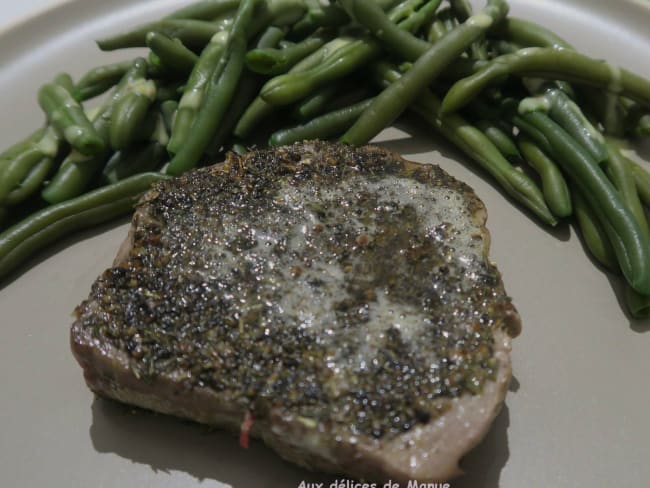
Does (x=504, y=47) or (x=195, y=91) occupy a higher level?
(x=195, y=91)

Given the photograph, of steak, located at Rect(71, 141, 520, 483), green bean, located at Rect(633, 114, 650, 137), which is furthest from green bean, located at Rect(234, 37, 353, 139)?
green bean, located at Rect(633, 114, 650, 137)

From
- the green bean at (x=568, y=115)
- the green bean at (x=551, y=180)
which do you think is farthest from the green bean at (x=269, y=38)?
the green bean at (x=551, y=180)

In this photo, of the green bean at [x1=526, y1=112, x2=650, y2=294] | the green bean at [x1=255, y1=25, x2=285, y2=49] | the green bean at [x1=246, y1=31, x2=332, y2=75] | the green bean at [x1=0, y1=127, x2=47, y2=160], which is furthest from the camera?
the green bean at [x1=255, y1=25, x2=285, y2=49]

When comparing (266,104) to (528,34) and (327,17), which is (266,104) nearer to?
(327,17)

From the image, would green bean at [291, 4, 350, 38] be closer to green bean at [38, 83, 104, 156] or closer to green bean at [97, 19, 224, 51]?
green bean at [97, 19, 224, 51]

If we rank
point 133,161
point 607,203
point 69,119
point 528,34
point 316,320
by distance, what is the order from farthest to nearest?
1. point 528,34
2. point 133,161
3. point 69,119
4. point 607,203
5. point 316,320

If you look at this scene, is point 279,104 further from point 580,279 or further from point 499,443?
point 499,443

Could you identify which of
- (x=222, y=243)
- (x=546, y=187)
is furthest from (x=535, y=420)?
(x=222, y=243)

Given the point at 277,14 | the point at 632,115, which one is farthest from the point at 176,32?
the point at 632,115
